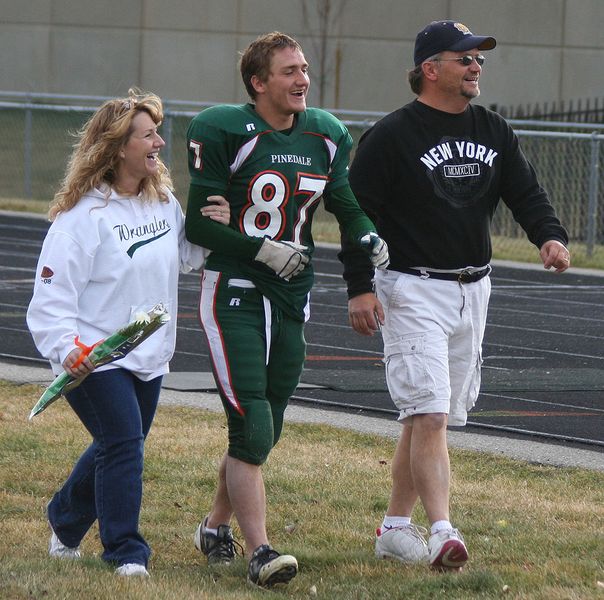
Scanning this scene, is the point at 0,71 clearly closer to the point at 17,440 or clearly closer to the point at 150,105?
the point at 17,440

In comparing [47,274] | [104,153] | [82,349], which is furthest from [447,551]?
[104,153]

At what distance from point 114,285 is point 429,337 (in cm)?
122

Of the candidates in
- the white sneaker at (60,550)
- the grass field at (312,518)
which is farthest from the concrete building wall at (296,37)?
the white sneaker at (60,550)

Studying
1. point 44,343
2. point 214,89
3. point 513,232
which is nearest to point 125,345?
point 44,343

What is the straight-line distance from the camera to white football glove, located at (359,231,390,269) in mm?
5411

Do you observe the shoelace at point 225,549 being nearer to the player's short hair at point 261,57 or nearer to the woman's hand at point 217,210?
the woman's hand at point 217,210

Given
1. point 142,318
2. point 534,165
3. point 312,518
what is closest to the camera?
point 142,318

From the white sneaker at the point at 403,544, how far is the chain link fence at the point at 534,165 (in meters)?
12.5

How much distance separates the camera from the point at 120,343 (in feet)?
16.4

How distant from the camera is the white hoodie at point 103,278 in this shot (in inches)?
200

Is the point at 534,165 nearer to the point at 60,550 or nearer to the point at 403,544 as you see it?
the point at 403,544

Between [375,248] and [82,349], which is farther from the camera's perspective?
[375,248]

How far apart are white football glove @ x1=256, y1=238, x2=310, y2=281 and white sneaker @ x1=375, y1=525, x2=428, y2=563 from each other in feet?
3.59

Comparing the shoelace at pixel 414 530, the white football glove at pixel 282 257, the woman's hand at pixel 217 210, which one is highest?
the woman's hand at pixel 217 210
